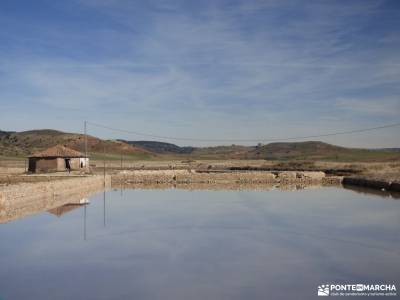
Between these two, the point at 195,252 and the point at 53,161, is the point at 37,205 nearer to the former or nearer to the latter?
the point at 195,252

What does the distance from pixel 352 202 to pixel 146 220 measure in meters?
9.68

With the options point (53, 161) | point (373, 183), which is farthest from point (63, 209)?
point (373, 183)

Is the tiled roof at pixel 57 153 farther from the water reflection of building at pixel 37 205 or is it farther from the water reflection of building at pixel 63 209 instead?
the water reflection of building at pixel 63 209

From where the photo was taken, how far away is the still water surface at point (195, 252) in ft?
25.8

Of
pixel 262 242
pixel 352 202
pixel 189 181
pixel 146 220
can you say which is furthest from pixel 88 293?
pixel 189 181

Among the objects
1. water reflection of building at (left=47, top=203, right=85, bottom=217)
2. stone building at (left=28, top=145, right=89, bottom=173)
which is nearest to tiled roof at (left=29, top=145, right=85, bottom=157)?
stone building at (left=28, top=145, right=89, bottom=173)

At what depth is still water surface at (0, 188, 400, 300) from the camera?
7855 millimetres

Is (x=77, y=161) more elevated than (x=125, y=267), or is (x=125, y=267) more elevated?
(x=77, y=161)

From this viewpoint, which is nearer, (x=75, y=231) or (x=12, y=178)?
(x=75, y=231)

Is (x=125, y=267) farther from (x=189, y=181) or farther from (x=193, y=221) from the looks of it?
(x=189, y=181)

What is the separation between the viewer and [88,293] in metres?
7.51

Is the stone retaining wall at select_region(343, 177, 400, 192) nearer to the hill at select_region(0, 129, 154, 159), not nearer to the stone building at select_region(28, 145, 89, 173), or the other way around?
the stone building at select_region(28, 145, 89, 173)

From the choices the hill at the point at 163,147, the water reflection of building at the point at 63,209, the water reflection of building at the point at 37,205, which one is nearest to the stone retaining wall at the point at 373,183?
the water reflection of building at the point at 37,205

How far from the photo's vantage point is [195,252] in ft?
34.1
